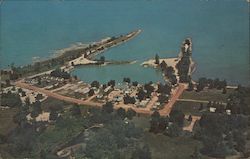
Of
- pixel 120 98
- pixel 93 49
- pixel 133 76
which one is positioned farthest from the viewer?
pixel 93 49

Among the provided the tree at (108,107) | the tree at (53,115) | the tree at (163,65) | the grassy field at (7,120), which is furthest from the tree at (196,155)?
the grassy field at (7,120)

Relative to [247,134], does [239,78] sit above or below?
above

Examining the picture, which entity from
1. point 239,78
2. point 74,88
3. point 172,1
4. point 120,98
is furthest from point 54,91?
point 239,78

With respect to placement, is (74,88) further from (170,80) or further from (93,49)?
(170,80)

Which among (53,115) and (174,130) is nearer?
(174,130)

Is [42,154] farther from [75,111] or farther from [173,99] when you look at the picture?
[173,99]

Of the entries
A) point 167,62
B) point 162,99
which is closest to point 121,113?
point 162,99
